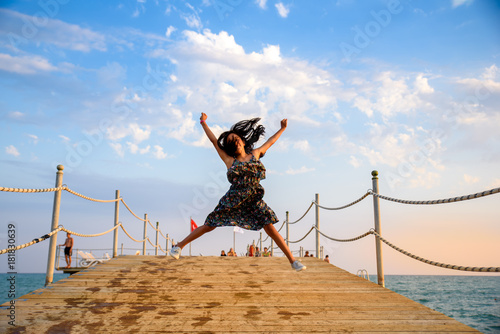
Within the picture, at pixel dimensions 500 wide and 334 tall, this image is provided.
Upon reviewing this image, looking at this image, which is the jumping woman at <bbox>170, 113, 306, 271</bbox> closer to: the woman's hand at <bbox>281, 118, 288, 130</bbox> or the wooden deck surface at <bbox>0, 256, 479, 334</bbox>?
the woman's hand at <bbox>281, 118, 288, 130</bbox>

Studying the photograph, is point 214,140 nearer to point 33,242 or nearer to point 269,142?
point 269,142

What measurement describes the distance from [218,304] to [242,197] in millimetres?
1188

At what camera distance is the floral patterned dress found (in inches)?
164

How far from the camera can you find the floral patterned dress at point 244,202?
4.16 metres

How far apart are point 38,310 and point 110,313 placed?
0.62 m

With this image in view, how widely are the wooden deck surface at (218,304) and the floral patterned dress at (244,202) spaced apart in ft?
2.47

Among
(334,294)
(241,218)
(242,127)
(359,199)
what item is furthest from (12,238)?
(359,199)

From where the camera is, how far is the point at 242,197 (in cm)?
416

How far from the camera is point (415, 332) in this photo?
9.02 ft

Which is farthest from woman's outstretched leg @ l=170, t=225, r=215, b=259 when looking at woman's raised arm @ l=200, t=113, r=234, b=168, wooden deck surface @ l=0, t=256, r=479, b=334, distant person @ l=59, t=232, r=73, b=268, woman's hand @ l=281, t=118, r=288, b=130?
distant person @ l=59, t=232, r=73, b=268

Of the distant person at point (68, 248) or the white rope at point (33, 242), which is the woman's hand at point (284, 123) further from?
the distant person at point (68, 248)

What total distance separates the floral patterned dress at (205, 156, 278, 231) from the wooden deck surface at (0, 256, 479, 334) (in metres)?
0.75

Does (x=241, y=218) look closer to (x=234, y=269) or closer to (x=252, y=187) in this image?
(x=252, y=187)

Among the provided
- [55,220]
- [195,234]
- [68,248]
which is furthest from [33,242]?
[68,248]
